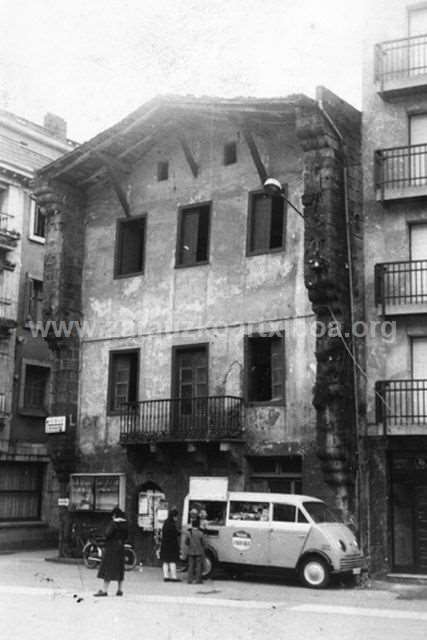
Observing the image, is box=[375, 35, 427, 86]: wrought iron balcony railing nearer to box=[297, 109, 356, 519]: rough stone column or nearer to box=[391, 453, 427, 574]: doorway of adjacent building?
box=[297, 109, 356, 519]: rough stone column

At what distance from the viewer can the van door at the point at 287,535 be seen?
21047mm

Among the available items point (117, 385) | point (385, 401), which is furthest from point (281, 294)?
point (117, 385)

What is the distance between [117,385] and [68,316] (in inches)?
109

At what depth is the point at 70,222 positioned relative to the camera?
2970cm

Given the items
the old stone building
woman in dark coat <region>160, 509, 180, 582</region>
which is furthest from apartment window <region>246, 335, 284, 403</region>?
woman in dark coat <region>160, 509, 180, 582</region>

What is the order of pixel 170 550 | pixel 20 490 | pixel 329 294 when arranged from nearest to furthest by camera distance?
1. pixel 170 550
2. pixel 329 294
3. pixel 20 490

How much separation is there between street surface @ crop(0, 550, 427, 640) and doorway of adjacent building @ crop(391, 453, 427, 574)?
63.2 inches

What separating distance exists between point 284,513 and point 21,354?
15.6 m

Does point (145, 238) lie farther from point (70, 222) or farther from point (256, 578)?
point (256, 578)

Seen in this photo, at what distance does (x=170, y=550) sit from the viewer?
21.6 m

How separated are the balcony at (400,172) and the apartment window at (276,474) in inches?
289

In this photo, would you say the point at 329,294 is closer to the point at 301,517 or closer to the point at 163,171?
the point at 301,517

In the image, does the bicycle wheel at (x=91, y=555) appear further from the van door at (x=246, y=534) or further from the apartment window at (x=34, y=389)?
the apartment window at (x=34, y=389)

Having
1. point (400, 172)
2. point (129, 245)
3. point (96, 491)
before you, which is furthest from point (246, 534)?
point (129, 245)
